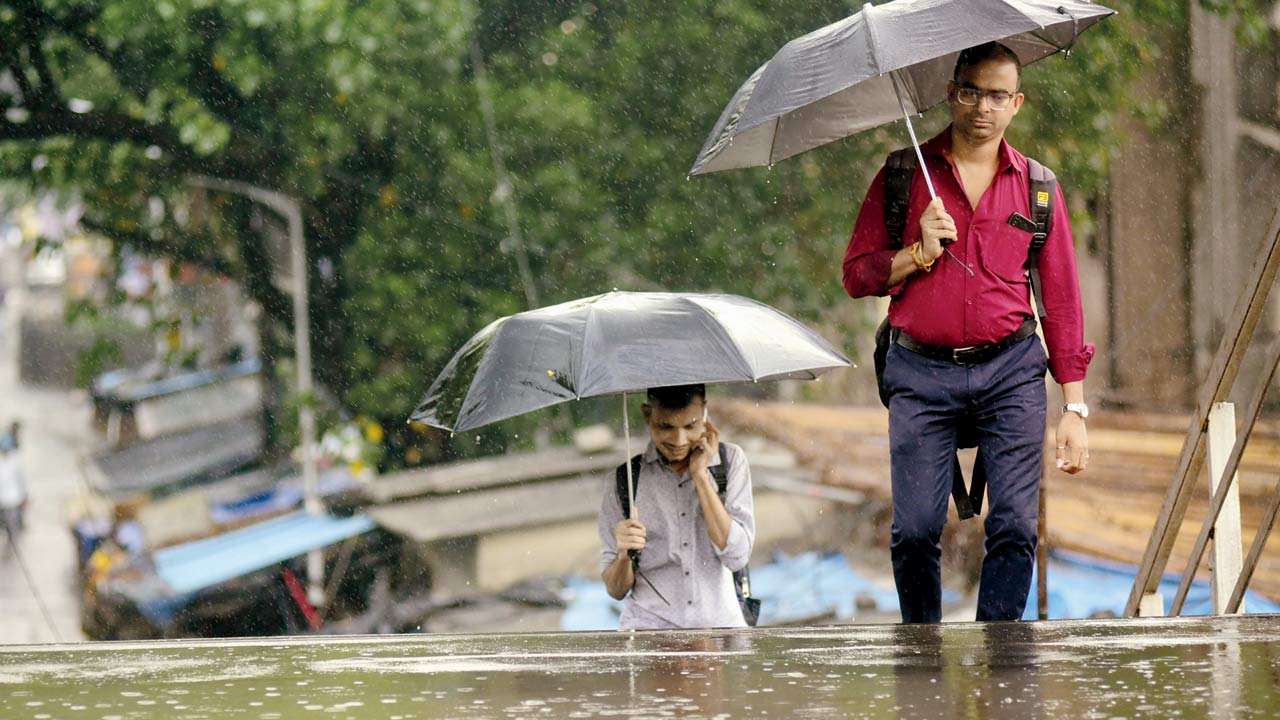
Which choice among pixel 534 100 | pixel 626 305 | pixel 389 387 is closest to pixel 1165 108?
pixel 534 100

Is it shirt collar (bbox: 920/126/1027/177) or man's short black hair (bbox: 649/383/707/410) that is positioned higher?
shirt collar (bbox: 920/126/1027/177)

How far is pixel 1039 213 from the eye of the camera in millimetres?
3729

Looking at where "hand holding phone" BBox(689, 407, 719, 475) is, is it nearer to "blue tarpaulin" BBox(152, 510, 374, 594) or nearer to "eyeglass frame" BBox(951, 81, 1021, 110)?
"eyeglass frame" BBox(951, 81, 1021, 110)

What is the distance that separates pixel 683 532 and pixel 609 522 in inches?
7.9

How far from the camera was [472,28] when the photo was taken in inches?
340

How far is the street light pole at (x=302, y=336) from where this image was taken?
8992mm

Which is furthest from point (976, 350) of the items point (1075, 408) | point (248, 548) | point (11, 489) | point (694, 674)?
point (11, 489)

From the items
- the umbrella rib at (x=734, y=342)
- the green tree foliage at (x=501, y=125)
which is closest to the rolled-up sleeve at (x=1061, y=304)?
the umbrella rib at (x=734, y=342)

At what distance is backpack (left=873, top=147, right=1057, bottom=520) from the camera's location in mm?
3727

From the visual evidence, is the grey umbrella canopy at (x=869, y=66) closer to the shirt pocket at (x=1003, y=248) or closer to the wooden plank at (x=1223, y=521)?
the shirt pocket at (x=1003, y=248)

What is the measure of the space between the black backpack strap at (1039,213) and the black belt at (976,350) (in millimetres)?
59

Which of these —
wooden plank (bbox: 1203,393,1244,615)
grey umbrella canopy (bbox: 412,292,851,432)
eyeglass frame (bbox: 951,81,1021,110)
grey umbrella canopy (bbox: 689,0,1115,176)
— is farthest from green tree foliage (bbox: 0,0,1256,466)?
eyeglass frame (bbox: 951,81,1021,110)

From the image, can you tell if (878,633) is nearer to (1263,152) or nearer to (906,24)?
(906,24)

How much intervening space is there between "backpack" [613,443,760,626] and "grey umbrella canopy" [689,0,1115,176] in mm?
782
